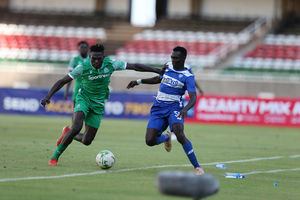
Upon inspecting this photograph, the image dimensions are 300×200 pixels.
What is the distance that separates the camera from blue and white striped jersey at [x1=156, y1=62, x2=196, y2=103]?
11.6 meters

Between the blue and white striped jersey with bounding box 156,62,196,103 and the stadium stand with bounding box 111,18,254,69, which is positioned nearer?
the blue and white striped jersey with bounding box 156,62,196,103

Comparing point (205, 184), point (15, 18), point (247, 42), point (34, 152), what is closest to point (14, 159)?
point (34, 152)

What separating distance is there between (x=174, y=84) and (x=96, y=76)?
1.50 metres

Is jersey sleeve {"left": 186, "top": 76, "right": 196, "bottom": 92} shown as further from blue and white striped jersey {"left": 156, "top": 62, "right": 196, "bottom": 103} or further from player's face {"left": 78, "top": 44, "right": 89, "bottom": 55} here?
player's face {"left": 78, "top": 44, "right": 89, "bottom": 55}

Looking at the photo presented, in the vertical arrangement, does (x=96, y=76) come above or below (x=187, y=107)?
above

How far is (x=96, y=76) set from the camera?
12.2 metres

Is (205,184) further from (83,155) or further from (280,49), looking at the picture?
(280,49)

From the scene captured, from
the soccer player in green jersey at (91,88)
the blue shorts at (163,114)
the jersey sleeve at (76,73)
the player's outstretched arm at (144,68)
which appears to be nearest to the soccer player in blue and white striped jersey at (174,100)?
the blue shorts at (163,114)

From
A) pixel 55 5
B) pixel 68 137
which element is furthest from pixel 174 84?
pixel 55 5

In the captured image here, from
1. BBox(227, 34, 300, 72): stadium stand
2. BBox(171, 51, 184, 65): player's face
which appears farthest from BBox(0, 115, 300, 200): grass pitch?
BBox(227, 34, 300, 72): stadium stand

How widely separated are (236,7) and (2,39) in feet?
53.0

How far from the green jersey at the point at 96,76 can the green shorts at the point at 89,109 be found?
8 centimetres

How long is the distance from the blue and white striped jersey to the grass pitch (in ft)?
4.54

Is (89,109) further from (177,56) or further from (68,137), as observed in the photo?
(177,56)
